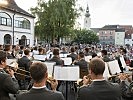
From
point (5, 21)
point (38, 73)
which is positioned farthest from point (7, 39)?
point (38, 73)

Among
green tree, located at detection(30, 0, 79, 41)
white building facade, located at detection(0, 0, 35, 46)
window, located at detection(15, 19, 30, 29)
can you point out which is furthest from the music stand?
window, located at detection(15, 19, 30, 29)

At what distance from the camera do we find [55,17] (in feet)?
144

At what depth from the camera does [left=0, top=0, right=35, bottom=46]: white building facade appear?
50500 millimetres

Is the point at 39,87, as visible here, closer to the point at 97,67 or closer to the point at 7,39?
the point at 97,67

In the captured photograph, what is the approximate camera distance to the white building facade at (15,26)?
50.5 metres

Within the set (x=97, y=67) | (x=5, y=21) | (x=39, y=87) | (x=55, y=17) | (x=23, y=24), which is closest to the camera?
(x=39, y=87)

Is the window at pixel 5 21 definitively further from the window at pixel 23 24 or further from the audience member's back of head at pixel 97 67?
the audience member's back of head at pixel 97 67

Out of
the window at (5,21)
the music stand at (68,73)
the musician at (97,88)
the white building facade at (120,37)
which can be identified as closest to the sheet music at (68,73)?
the music stand at (68,73)

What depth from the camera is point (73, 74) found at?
341 inches

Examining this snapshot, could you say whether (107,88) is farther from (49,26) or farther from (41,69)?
(49,26)

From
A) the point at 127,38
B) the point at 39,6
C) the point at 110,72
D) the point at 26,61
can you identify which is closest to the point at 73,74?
the point at 110,72

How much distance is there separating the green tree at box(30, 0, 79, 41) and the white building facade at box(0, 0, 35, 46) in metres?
5.60

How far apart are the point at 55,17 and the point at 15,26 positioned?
43.4 ft

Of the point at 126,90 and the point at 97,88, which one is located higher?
the point at 97,88
